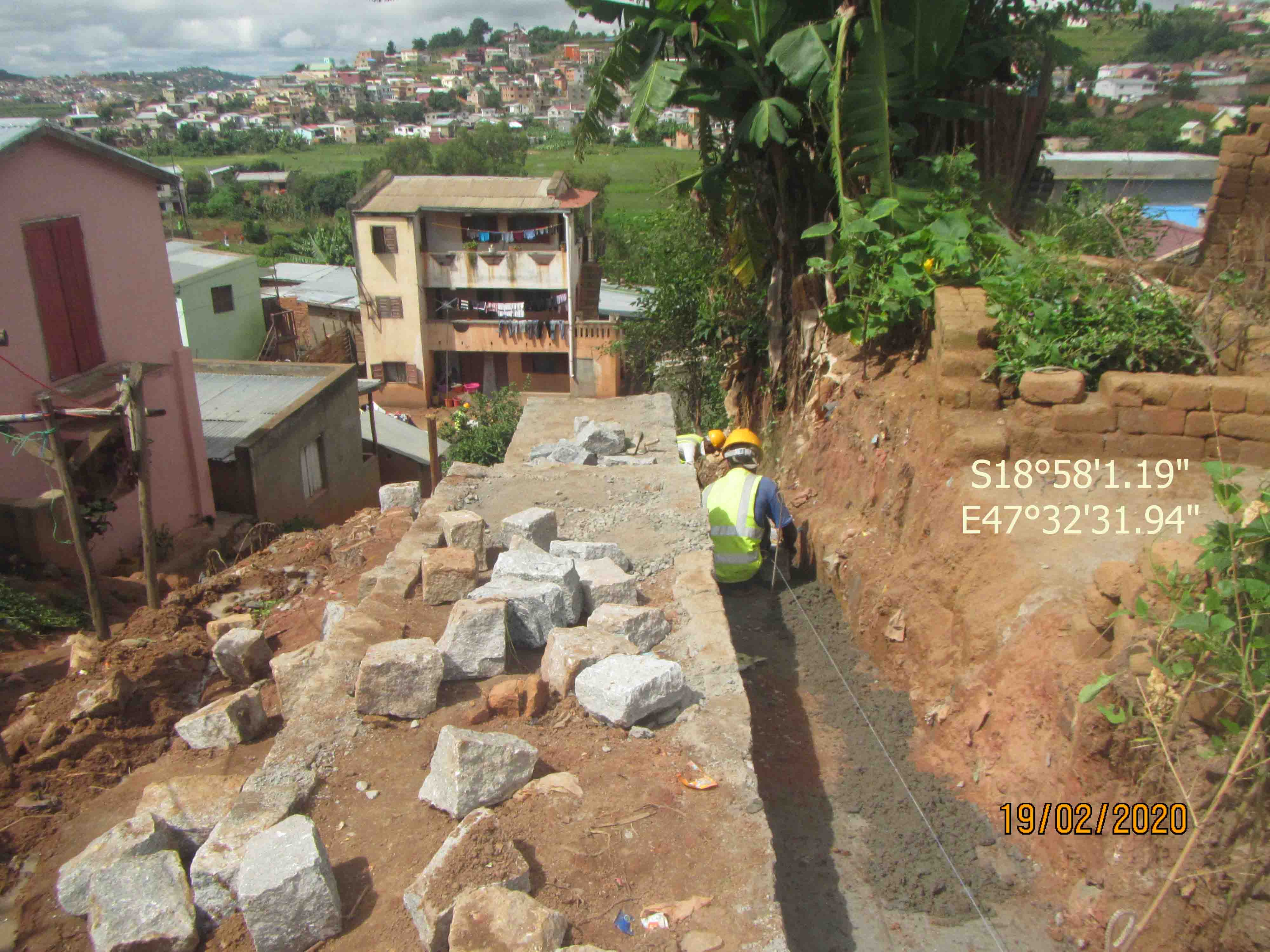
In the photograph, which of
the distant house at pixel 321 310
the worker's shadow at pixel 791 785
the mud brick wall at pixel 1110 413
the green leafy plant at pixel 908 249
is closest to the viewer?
the worker's shadow at pixel 791 785

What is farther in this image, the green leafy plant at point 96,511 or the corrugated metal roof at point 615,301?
the corrugated metal roof at point 615,301

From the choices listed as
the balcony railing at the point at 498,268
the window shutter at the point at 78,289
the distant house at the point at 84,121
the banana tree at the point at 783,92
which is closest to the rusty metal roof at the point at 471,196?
the balcony railing at the point at 498,268

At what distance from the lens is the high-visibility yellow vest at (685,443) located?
8.98 meters

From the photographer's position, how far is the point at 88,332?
36.1 ft

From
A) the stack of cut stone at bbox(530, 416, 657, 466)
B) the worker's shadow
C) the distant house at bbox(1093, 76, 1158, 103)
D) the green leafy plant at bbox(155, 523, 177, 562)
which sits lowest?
the green leafy plant at bbox(155, 523, 177, 562)

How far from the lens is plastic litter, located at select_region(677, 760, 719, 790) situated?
3488 mm

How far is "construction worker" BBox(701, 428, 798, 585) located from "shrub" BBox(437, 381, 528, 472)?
16.7 ft

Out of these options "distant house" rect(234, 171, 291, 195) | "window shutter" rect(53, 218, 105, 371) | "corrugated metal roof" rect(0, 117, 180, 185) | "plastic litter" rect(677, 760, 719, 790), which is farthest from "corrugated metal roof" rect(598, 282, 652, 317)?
"distant house" rect(234, 171, 291, 195)

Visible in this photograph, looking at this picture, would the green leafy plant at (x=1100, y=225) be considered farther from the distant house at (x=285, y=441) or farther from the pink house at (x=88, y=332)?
the distant house at (x=285, y=441)

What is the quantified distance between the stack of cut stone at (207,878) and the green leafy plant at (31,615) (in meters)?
5.39

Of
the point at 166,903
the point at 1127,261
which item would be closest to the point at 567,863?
the point at 166,903

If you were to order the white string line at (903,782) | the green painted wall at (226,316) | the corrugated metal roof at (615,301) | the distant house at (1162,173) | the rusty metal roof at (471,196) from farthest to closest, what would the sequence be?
the corrugated metal roof at (615,301) → the rusty metal roof at (471,196) → the green painted wall at (226,316) → the distant house at (1162,173) → the white string line at (903,782)

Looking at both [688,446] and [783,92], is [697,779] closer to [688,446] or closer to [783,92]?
[688,446]

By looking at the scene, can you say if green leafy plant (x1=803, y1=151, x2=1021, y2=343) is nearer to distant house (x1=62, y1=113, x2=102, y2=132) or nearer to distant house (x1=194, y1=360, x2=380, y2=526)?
distant house (x1=194, y1=360, x2=380, y2=526)
